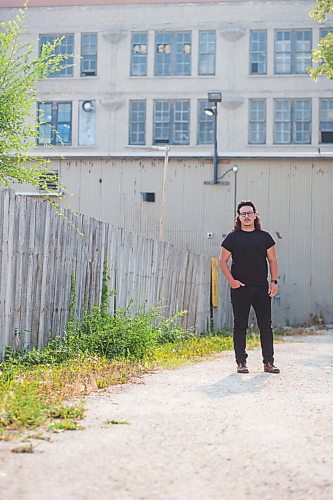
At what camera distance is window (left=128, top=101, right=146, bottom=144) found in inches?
1403

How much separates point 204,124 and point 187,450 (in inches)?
1223

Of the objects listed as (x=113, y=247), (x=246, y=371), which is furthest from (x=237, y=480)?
(x=113, y=247)

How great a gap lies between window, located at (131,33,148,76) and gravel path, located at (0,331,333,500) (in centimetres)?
2918

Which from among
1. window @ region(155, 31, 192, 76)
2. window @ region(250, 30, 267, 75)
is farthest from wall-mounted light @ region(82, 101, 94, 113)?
window @ region(250, 30, 267, 75)

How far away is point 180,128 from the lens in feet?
117

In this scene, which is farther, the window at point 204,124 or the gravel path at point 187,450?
the window at point 204,124

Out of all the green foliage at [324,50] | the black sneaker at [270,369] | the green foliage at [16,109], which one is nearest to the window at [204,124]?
the green foliage at [324,50]

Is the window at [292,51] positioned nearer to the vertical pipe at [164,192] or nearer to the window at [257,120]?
the window at [257,120]

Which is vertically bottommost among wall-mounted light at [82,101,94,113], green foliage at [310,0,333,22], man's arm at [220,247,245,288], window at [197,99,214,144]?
man's arm at [220,247,245,288]

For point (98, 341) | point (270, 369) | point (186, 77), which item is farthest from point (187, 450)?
point (186, 77)

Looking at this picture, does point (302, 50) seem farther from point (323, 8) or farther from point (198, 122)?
point (323, 8)

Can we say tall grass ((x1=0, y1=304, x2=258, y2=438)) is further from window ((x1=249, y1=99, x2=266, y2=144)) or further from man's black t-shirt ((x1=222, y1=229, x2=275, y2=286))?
window ((x1=249, y1=99, x2=266, y2=144))

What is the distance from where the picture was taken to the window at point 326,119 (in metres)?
35.0

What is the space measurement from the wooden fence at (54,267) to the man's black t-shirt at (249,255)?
6.78 feet
